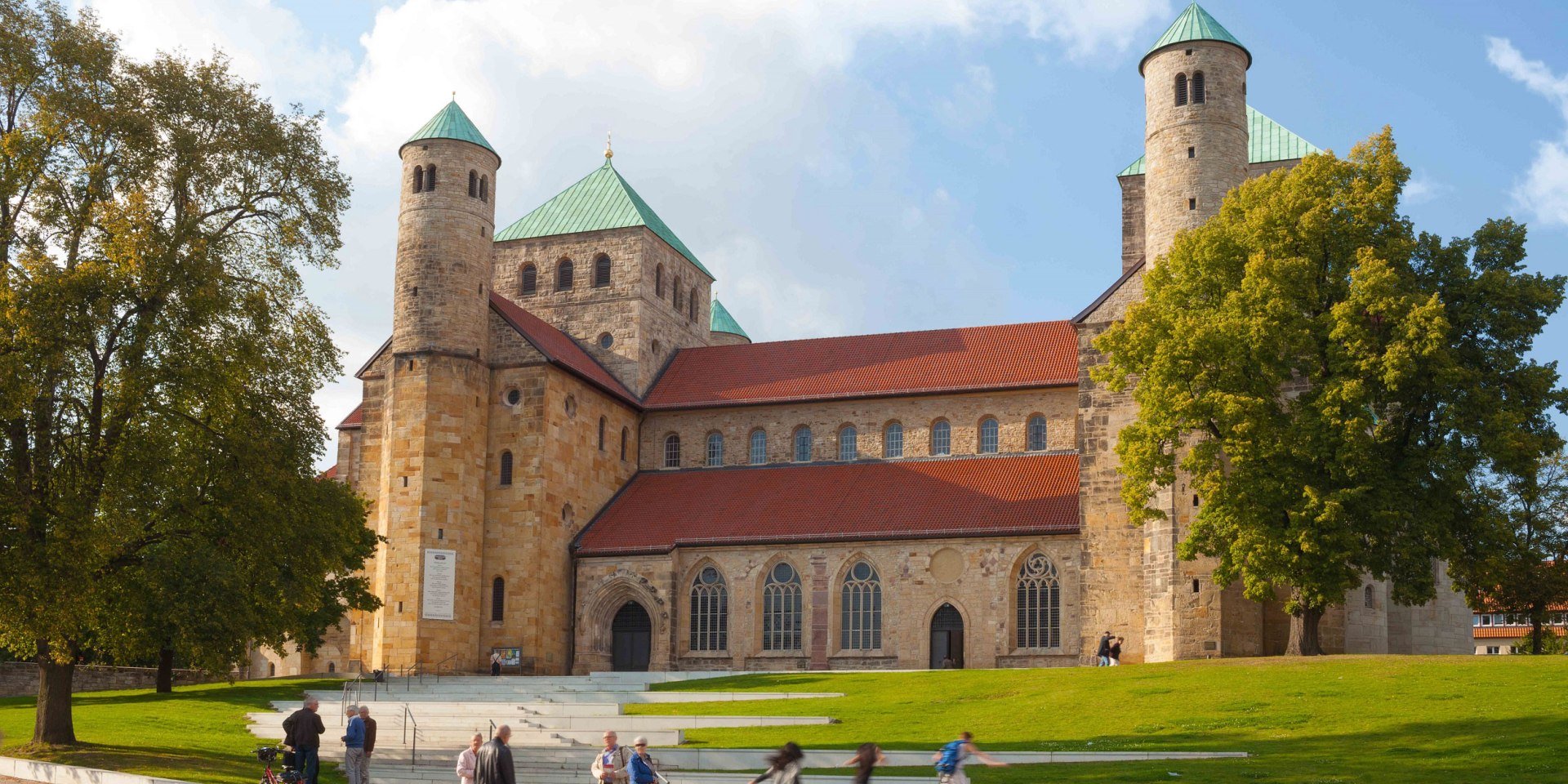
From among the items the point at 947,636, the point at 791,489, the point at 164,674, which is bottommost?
the point at 164,674

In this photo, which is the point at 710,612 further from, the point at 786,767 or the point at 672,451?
the point at 786,767

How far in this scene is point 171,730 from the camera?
112 ft

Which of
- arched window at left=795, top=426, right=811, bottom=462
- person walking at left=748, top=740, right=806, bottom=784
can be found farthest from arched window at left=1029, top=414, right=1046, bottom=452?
person walking at left=748, top=740, right=806, bottom=784

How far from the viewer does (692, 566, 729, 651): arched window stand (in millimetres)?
51250

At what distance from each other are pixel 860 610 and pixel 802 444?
9.08 metres

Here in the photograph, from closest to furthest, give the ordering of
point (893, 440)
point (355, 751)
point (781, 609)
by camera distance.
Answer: point (355, 751) → point (781, 609) → point (893, 440)

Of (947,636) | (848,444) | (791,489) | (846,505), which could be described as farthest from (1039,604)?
(848,444)

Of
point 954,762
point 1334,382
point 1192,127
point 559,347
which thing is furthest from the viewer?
point 559,347

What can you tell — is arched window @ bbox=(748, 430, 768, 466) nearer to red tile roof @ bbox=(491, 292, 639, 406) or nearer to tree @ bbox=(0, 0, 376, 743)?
red tile roof @ bbox=(491, 292, 639, 406)

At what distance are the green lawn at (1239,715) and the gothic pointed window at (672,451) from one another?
1892 cm

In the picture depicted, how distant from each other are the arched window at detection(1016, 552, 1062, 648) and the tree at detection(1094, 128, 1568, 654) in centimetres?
699

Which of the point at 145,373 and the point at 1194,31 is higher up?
the point at 1194,31

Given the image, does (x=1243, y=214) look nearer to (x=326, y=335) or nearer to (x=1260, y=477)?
(x=1260, y=477)

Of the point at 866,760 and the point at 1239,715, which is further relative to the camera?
the point at 1239,715
